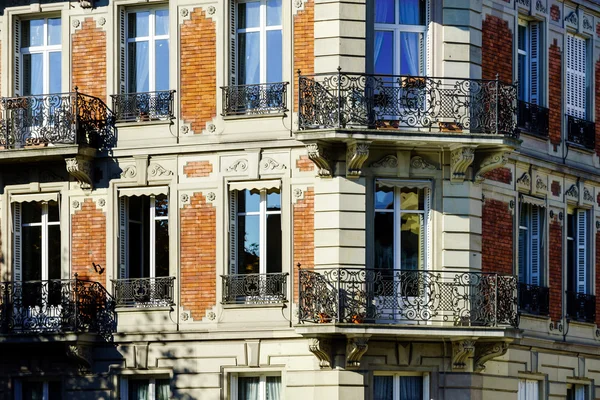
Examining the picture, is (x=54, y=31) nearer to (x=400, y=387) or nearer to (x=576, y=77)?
(x=400, y=387)

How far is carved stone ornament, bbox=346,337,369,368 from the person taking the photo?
35.5m

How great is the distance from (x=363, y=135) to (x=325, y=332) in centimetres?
359

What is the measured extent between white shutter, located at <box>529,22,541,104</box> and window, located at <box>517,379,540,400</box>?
563 cm

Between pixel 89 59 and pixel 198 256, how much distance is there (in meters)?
4.53

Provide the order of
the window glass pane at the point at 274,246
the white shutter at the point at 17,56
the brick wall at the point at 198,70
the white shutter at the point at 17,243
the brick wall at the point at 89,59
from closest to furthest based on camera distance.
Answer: the window glass pane at the point at 274,246
the brick wall at the point at 198,70
the brick wall at the point at 89,59
the white shutter at the point at 17,243
the white shutter at the point at 17,56

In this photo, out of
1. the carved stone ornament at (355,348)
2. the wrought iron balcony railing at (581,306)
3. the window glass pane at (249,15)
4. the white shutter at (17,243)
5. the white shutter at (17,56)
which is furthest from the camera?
the wrought iron balcony railing at (581,306)

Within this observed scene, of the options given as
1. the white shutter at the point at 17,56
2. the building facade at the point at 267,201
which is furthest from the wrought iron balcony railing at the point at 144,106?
the white shutter at the point at 17,56

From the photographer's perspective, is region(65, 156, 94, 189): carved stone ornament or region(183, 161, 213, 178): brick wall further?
region(65, 156, 94, 189): carved stone ornament

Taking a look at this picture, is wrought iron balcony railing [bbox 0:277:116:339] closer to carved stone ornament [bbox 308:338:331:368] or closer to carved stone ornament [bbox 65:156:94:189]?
carved stone ornament [bbox 65:156:94:189]

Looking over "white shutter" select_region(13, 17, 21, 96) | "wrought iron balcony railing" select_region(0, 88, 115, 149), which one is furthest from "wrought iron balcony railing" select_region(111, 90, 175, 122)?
"white shutter" select_region(13, 17, 21, 96)

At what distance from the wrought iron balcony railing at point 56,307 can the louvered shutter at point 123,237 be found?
0.52m

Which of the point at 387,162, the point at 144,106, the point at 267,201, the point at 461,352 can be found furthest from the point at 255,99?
the point at 461,352

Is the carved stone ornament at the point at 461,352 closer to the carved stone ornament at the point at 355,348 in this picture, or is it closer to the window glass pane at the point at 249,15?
the carved stone ornament at the point at 355,348

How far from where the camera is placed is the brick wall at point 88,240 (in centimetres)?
3809
